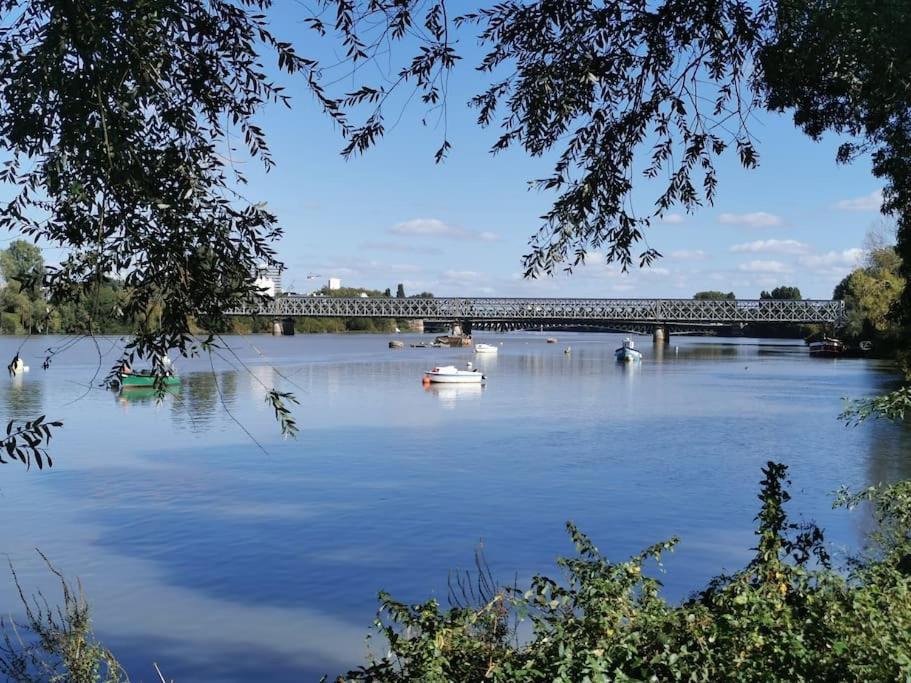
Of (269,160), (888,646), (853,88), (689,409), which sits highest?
(853,88)

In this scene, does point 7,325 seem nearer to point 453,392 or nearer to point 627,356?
point 627,356

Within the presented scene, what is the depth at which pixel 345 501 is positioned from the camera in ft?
81.3

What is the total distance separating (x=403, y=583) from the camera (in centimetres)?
1669

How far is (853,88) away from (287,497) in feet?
64.7

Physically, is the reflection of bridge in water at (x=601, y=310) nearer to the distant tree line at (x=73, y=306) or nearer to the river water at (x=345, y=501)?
the river water at (x=345, y=501)

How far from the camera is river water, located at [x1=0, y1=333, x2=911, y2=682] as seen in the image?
49.8 ft

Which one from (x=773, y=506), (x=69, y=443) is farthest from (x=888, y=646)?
(x=69, y=443)

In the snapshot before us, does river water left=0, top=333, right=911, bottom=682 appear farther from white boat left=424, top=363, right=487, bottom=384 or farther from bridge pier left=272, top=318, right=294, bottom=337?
bridge pier left=272, top=318, right=294, bottom=337

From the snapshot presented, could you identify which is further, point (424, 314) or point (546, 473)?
point (424, 314)

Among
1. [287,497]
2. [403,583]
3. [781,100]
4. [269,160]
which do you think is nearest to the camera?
[269,160]

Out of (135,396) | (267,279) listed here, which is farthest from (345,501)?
(135,396)

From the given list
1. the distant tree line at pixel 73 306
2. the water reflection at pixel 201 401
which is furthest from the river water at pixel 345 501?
the distant tree line at pixel 73 306

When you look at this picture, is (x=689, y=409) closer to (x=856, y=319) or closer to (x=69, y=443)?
(x=69, y=443)

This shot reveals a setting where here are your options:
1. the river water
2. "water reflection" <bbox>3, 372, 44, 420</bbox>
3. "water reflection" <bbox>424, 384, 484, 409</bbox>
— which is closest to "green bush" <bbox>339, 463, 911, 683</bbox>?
the river water
